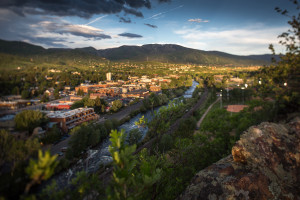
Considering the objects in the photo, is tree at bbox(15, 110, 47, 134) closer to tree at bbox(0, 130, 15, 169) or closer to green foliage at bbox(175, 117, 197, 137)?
tree at bbox(0, 130, 15, 169)

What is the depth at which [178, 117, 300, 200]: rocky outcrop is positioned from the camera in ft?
6.90

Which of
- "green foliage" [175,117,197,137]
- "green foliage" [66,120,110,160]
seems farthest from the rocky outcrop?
"green foliage" [66,120,110,160]

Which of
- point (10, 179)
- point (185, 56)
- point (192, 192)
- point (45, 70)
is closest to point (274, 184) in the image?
point (192, 192)

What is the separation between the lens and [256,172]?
2309 mm

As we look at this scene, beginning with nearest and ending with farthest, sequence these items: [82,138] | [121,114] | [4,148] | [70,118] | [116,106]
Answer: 1. [4,148]
2. [82,138]
3. [70,118]
4. [121,114]
5. [116,106]

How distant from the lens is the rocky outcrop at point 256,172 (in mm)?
2104

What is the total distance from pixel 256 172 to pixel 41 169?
2.58 meters

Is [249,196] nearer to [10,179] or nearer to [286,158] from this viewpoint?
[286,158]

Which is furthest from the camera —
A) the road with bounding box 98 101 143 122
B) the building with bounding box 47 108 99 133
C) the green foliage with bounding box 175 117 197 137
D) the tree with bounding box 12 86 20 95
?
the road with bounding box 98 101 143 122

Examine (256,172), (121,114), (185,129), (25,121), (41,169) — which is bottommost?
(121,114)

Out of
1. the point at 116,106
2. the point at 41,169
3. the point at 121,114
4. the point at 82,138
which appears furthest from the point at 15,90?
the point at 116,106

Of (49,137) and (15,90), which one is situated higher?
(15,90)

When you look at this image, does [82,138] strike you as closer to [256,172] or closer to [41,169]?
[256,172]

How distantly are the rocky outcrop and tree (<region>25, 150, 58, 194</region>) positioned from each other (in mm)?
1867
